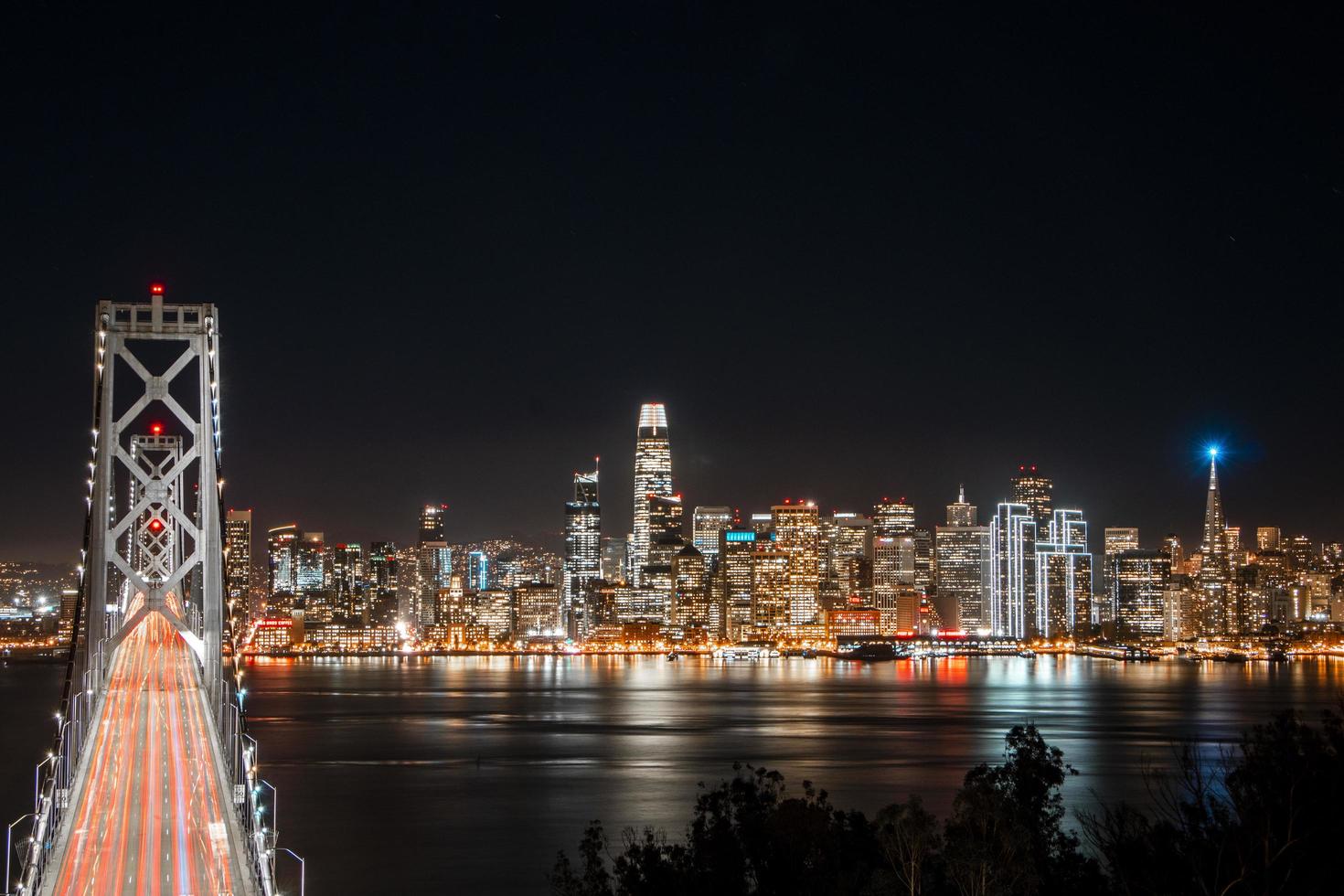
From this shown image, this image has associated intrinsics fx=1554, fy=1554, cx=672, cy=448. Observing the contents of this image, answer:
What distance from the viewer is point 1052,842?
19.7m

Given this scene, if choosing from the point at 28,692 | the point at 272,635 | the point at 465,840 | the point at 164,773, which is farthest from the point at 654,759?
the point at 272,635

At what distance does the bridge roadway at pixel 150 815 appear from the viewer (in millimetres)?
15672

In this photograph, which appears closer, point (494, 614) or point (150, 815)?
point (150, 815)

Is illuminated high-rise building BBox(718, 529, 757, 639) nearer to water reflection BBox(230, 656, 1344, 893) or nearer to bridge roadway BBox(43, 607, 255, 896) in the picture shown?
water reflection BBox(230, 656, 1344, 893)

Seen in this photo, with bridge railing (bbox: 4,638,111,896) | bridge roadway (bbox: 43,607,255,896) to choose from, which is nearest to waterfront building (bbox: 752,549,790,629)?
bridge roadway (bbox: 43,607,255,896)

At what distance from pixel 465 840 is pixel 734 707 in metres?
41.2

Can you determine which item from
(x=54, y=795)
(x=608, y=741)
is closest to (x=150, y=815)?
(x=54, y=795)

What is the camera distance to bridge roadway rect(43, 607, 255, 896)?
15.7m

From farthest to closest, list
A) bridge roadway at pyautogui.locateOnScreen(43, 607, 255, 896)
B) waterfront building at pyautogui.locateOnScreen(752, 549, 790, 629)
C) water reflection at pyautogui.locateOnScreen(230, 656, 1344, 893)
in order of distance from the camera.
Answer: waterfront building at pyautogui.locateOnScreen(752, 549, 790, 629)
water reflection at pyautogui.locateOnScreen(230, 656, 1344, 893)
bridge roadway at pyautogui.locateOnScreen(43, 607, 255, 896)

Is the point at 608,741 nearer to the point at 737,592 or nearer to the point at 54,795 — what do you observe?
the point at 54,795

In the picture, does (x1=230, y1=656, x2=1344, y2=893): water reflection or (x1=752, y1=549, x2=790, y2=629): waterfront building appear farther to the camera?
(x1=752, y1=549, x2=790, y2=629): waterfront building

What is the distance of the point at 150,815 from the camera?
19.2 meters

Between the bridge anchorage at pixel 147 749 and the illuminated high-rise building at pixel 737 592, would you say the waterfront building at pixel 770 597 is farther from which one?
the bridge anchorage at pixel 147 749

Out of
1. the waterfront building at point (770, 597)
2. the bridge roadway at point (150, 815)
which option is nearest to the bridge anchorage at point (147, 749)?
the bridge roadway at point (150, 815)
